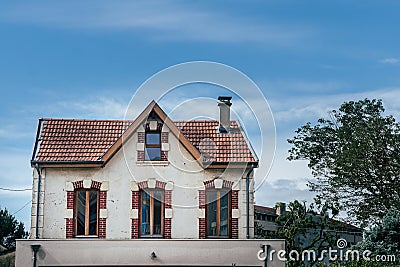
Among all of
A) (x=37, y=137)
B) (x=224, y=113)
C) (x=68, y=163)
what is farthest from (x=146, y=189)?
(x=37, y=137)

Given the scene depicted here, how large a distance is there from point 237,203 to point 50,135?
6.72 meters

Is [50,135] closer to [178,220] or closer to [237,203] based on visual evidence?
[178,220]

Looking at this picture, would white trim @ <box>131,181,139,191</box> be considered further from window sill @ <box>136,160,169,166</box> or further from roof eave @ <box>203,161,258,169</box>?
roof eave @ <box>203,161,258,169</box>

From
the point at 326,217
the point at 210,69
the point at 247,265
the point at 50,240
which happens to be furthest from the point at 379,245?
the point at 50,240

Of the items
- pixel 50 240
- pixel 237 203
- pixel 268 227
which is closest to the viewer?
pixel 50 240

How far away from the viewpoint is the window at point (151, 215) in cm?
2058

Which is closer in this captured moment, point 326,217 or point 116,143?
point 116,143

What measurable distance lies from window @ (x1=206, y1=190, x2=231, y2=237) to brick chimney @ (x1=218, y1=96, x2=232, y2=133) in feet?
8.16

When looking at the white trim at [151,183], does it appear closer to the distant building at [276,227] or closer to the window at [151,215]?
the window at [151,215]

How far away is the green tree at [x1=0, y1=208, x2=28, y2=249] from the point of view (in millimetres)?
33438

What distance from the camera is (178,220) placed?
67.5ft

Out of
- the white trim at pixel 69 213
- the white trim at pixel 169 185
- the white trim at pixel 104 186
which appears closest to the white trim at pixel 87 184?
the white trim at pixel 104 186

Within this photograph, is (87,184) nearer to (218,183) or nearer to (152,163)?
(152,163)

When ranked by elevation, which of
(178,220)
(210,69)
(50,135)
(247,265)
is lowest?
(247,265)
